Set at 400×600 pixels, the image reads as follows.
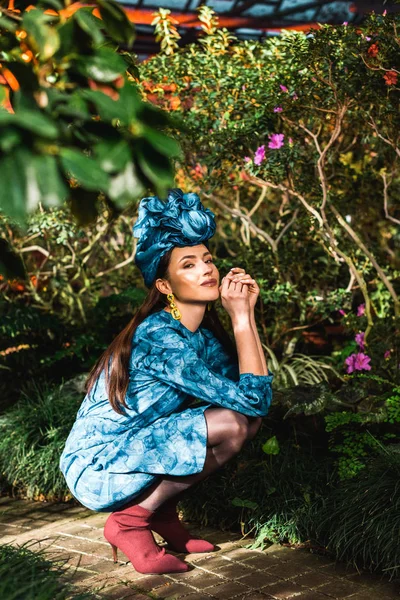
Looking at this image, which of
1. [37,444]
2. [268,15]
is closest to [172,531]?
[37,444]

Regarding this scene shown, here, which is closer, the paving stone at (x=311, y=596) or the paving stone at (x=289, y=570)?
the paving stone at (x=311, y=596)

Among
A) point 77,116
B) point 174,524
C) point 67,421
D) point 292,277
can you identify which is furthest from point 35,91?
point 292,277

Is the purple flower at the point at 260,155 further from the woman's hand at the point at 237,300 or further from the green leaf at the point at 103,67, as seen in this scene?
the green leaf at the point at 103,67

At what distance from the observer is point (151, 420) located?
3545 mm

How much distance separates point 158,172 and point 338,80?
3632 millimetres

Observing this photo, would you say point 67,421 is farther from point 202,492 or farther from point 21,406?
point 202,492

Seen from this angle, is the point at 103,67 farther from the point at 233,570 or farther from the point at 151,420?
the point at 233,570

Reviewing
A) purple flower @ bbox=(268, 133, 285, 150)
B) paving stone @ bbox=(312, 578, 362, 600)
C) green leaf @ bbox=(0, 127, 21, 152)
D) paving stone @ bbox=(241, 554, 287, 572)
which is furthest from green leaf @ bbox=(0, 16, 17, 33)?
purple flower @ bbox=(268, 133, 285, 150)

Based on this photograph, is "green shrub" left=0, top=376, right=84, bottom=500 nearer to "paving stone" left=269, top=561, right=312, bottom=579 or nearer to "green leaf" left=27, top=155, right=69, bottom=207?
"paving stone" left=269, top=561, right=312, bottom=579

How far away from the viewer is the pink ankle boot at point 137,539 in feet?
11.4

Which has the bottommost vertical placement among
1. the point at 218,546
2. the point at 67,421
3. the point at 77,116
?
the point at 218,546

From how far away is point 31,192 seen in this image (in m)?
1.38

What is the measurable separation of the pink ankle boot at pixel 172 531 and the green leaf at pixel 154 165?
2.47 meters

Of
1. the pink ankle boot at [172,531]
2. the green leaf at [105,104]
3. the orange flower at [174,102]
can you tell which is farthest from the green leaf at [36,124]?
the orange flower at [174,102]
